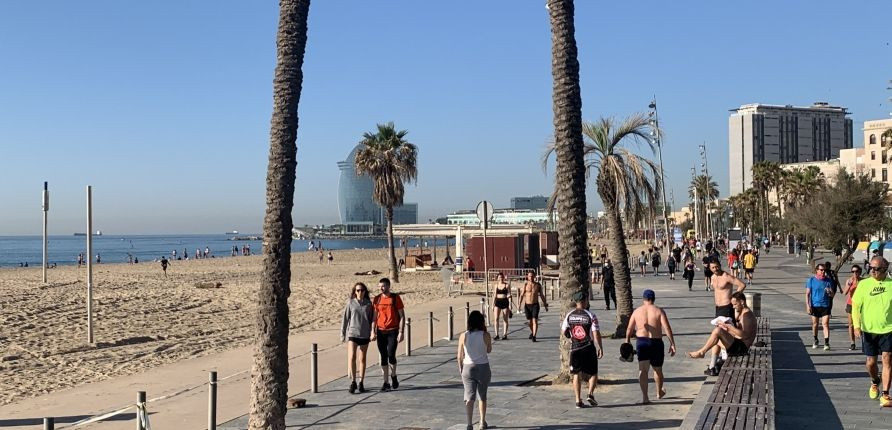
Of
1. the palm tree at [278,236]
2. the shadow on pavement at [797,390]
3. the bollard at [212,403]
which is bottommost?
the shadow on pavement at [797,390]

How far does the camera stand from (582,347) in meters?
9.52

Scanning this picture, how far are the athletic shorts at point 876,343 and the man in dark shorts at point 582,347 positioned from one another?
2.86m

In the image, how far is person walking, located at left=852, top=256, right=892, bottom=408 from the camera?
29.0 ft

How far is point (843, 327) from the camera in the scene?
1719cm

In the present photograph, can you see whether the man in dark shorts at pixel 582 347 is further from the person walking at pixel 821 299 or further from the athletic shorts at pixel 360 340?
the person walking at pixel 821 299

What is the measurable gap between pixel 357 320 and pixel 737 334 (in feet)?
15.9

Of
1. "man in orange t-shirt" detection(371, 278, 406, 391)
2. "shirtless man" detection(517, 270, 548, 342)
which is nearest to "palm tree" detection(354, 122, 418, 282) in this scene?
"shirtless man" detection(517, 270, 548, 342)

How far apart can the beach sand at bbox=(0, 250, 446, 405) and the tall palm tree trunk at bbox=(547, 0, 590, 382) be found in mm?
8359

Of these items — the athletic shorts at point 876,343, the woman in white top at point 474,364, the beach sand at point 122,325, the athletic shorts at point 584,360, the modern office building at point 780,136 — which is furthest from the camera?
the modern office building at point 780,136

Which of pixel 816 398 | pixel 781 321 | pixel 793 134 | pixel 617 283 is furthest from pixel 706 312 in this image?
pixel 793 134

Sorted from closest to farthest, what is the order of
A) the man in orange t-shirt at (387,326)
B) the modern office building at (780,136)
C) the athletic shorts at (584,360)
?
the athletic shorts at (584,360)
the man in orange t-shirt at (387,326)
the modern office building at (780,136)

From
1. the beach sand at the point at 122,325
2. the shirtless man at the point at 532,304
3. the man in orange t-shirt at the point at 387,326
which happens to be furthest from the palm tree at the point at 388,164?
the man in orange t-shirt at the point at 387,326

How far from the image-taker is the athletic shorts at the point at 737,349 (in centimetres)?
1042

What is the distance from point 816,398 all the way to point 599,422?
117 inches
